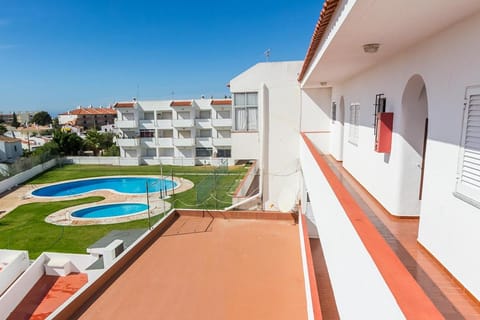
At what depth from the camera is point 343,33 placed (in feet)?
13.1

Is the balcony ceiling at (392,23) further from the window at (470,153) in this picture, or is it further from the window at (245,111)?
the window at (245,111)

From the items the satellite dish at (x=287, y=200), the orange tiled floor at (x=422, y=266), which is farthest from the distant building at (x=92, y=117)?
the orange tiled floor at (x=422, y=266)

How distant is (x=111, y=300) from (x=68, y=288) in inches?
299

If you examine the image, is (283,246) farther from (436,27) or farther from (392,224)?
(436,27)

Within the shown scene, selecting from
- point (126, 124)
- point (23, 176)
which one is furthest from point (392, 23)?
point (126, 124)

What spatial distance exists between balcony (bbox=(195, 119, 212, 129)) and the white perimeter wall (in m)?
35.3

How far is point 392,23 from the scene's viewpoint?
3529 millimetres

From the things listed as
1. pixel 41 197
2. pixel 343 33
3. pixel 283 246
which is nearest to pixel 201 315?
pixel 283 246

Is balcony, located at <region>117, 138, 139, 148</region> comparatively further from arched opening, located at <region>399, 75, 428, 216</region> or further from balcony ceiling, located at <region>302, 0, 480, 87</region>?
arched opening, located at <region>399, 75, 428, 216</region>

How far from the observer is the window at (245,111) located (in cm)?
1366

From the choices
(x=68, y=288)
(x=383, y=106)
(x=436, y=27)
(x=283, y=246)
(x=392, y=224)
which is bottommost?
(x=68, y=288)

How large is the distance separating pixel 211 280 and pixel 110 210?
17775 mm

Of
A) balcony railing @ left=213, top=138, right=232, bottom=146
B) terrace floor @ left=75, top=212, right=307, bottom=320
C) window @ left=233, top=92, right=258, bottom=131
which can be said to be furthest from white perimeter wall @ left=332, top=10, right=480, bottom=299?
balcony railing @ left=213, top=138, right=232, bottom=146

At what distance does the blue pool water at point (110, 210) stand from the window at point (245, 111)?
38.9 ft
